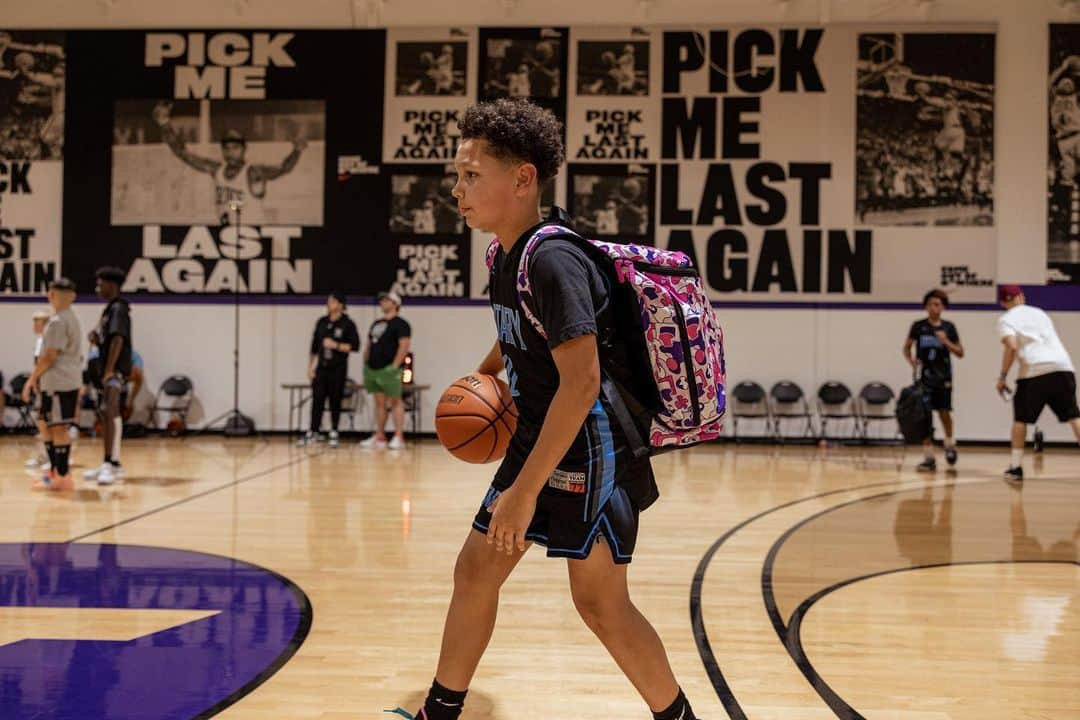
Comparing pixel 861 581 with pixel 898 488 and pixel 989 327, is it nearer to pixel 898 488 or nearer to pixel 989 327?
pixel 898 488

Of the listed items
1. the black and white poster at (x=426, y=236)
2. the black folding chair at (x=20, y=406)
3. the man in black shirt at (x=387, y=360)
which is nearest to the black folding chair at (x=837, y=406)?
the black and white poster at (x=426, y=236)

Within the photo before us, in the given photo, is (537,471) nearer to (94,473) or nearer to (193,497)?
(193,497)

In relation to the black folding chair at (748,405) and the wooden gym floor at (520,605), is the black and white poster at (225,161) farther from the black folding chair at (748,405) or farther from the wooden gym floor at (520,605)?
the wooden gym floor at (520,605)

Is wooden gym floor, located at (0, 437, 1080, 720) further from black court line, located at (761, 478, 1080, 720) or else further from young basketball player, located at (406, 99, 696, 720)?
young basketball player, located at (406, 99, 696, 720)

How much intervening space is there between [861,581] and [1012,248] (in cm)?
969

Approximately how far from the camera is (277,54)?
552 inches

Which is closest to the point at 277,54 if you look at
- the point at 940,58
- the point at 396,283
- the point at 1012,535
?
the point at 396,283

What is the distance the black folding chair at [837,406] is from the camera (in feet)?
43.5

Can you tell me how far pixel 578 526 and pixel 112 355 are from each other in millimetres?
7174

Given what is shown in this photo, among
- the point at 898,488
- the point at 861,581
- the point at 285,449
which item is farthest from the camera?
the point at 285,449

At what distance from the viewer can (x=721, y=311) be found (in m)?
13.8

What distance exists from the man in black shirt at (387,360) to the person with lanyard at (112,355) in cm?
382

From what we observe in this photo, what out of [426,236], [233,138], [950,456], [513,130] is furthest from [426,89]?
[513,130]

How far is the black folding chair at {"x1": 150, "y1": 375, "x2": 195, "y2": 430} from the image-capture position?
13.6 metres
